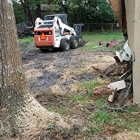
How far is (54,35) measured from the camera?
8.86 m

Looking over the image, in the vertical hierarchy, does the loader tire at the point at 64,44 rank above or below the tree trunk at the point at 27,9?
below

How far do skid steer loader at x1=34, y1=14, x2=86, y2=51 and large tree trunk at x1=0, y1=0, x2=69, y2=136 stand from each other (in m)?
6.39

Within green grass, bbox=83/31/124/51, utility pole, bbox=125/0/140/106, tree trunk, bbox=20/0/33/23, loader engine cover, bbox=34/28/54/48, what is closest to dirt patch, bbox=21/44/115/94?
loader engine cover, bbox=34/28/54/48

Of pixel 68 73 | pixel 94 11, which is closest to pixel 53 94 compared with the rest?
pixel 68 73

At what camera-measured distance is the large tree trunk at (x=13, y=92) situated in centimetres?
237

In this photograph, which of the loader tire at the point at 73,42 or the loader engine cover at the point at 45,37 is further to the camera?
the loader tire at the point at 73,42

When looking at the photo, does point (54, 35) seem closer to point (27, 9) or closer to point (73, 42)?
point (73, 42)

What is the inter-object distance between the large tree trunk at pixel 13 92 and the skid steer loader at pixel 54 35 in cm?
639

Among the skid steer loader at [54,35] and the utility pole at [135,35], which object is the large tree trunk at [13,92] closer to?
the utility pole at [135,35]

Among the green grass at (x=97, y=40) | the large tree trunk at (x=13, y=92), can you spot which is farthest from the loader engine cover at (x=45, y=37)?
the large tree trunk at (x=13, y=92)

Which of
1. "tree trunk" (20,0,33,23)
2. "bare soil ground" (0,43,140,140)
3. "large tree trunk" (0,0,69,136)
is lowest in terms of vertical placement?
"bare soil ground" (0,43,140,140)

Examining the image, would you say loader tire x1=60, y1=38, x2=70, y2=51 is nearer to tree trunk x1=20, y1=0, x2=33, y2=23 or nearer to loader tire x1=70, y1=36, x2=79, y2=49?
loader tire x1=70, y1=36, x2=79, y2=49

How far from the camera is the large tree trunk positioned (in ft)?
7.77

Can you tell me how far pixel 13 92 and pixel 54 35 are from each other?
6.58m
